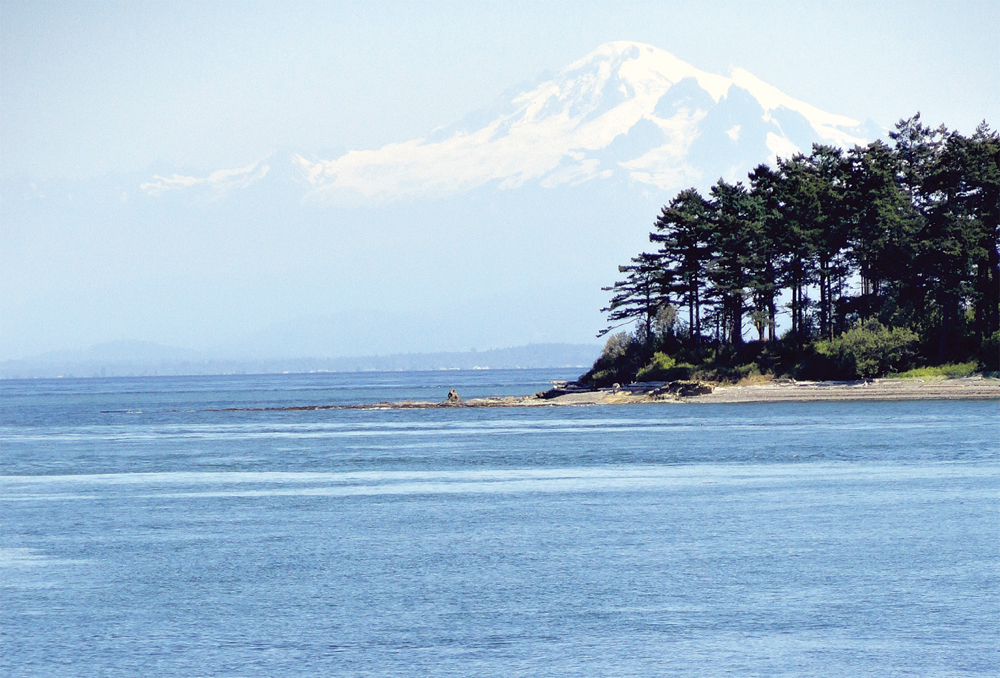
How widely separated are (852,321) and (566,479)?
217ft

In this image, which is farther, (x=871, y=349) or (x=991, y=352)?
(x=871, y=349)

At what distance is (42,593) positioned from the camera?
87.2 feet

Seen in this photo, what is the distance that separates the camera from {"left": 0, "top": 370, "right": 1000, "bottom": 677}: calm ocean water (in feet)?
68.6

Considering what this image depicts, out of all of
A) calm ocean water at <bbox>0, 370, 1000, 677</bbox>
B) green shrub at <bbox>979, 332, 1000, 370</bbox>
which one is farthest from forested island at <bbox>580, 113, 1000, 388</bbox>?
calm ocean water at <bbox>0, 370, 1000, 677</bbox>

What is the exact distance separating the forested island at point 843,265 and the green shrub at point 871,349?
11 centimetres

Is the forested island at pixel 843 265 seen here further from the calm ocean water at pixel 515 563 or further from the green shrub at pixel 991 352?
the calm ocean water at pixel 515 563

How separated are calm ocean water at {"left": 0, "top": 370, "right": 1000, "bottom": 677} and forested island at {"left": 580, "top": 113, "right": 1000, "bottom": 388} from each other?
39.1 meters

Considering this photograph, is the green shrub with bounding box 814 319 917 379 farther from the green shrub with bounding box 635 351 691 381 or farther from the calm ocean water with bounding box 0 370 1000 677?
the calm ocean water with bounding box 0 370 1000 677

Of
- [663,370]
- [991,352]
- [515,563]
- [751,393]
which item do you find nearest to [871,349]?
[991,352]

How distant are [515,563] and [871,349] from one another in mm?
72070

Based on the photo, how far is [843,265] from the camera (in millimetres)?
105875

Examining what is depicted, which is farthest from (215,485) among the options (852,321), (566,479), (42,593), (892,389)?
(852,321)

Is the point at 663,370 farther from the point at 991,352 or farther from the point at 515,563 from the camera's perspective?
the point at 515,563

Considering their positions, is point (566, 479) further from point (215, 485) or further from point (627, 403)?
point (627, 403)
